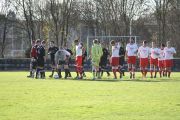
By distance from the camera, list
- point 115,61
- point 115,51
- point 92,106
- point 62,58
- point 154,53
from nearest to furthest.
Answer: point 92,106
point 115,61
point 115,51
point 62,58
point 154,53

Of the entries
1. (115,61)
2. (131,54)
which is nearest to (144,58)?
(131,54)

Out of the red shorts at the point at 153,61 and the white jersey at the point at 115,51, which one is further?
the red shorts at the point at 153,61

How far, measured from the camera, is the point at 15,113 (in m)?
14.1

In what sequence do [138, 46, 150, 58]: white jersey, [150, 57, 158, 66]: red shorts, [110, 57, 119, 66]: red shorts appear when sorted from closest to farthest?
[110, 57, 119, 66]: red shorts < [138, 46, 150, 58]: white jersey < [150, 57, 158, 66]: red shorts

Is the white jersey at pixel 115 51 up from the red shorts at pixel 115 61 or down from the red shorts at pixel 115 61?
up

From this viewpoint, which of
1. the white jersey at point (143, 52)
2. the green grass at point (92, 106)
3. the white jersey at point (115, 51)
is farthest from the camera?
the white jersey at point (143, 52)

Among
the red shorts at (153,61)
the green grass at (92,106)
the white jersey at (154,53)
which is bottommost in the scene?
the green grass at (92,106)

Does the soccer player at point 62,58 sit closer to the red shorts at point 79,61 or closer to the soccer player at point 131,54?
the red shorts at point 79,61

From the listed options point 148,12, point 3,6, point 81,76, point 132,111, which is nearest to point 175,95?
point 132,111

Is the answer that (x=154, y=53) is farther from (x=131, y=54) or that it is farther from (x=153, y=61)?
(x=131, y=54)

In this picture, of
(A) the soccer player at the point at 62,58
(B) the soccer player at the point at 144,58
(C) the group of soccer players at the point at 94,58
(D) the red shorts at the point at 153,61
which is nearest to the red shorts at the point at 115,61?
(C) the group of soccer players at the point at 94,58

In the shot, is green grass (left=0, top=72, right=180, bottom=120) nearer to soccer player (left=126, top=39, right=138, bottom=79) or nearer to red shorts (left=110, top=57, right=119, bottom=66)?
soccer player (left=126, top=39, right=138, bottom=79)

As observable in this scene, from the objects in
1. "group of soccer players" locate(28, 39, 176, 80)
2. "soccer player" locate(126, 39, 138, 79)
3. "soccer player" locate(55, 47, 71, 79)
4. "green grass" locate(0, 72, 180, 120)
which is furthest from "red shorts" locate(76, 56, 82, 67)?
"green grass" locate(0, 72, 180, 120)

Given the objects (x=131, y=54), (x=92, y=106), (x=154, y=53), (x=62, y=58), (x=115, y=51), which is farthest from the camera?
(x=154, y=53)
